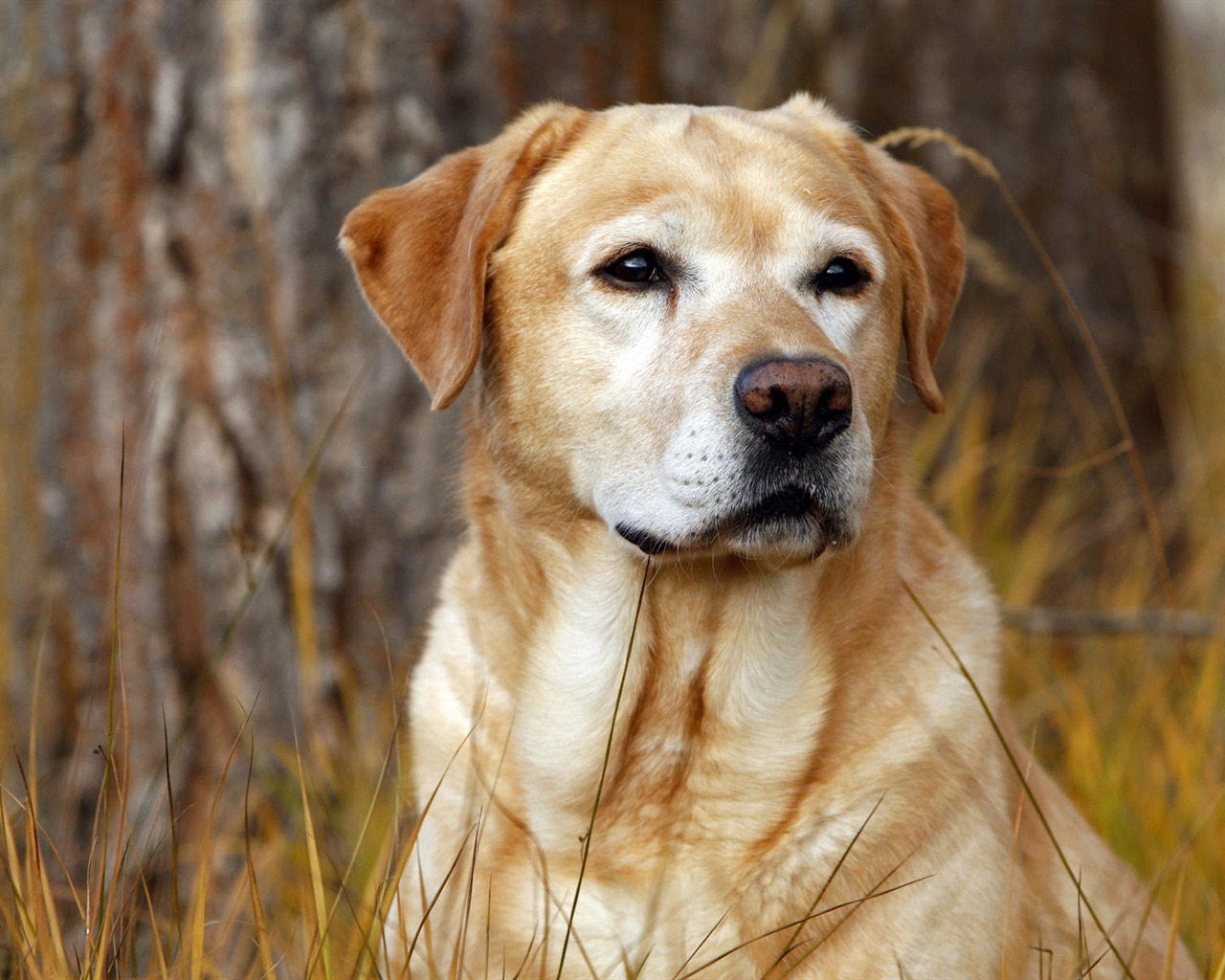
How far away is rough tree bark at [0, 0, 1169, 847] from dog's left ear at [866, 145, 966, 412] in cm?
120

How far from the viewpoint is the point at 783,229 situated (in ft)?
8.75

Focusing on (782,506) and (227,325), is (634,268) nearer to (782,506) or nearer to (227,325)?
(782,506)

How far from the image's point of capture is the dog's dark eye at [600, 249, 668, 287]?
2627 millimetres

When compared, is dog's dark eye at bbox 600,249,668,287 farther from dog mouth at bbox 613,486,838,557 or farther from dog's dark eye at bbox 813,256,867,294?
dog mouth at bbox 613,486,838,557

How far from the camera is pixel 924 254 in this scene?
2924mm

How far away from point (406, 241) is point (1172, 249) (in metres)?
3.64

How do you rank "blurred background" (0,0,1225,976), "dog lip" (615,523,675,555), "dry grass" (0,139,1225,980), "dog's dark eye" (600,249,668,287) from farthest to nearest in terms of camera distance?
"blurred background" (0,0,1225,976), "dog's dark eye" (600,249,668,287), "dog lip" (615,523,675,555), "dry grass" (0,139,1225,980)

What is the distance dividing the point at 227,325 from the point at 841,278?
190 cm

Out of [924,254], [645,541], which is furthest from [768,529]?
[924,254]

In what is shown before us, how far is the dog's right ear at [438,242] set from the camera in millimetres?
2670

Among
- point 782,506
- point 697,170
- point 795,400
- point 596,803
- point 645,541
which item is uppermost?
point 697,170

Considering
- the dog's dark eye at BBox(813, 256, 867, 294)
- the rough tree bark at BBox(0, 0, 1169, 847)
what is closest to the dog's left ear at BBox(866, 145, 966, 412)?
the dog's dark eye at BBox(813, 256, 867, 294)

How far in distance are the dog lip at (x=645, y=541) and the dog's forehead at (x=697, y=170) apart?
634 mm

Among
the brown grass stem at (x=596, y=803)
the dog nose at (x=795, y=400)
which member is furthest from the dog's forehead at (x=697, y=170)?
the brown grass stem at (x=596, y=803)
